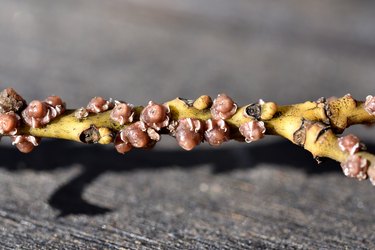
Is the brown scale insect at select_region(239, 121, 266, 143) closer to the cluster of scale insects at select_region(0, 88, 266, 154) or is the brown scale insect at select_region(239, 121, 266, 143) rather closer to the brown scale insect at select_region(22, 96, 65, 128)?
the cluster of scale insects at select_region(0, 88, 266, 154)

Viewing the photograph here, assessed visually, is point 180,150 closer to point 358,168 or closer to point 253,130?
point 253,130


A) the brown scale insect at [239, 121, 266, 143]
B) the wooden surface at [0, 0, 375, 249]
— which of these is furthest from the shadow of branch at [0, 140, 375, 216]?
the brown scale insect at [239, 121, 266, 143]

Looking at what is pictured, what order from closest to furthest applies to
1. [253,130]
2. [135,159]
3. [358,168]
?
[358,168]
[253,130]
[135,159]

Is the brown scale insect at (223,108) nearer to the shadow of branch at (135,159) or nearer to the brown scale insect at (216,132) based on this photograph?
the brown scale insect at (216,132)

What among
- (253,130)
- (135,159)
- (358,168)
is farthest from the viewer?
(135,159)

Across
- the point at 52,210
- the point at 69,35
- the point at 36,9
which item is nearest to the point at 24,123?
the point at 52,210

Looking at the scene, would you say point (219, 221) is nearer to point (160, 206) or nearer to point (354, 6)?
point (160, 206)

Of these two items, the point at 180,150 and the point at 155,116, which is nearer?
the point at 155,116

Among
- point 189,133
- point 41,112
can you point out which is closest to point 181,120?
point 189,133
